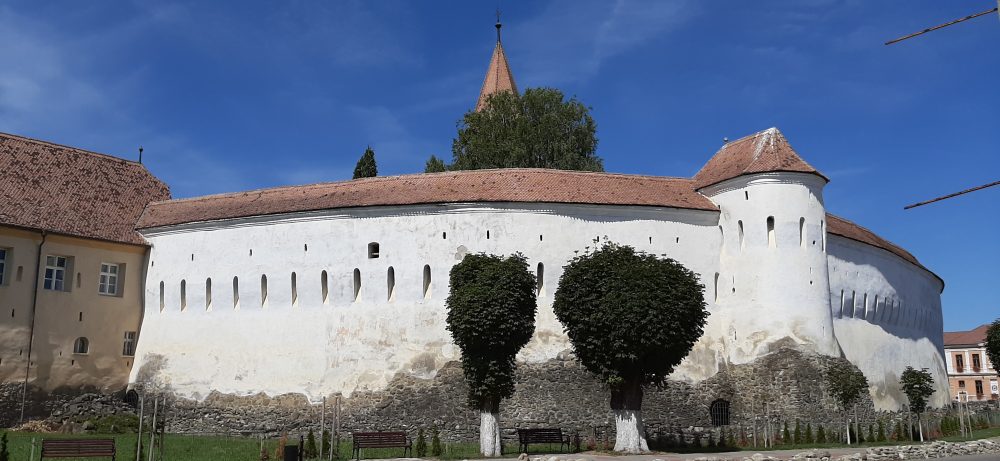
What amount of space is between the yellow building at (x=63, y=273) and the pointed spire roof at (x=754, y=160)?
920 inches

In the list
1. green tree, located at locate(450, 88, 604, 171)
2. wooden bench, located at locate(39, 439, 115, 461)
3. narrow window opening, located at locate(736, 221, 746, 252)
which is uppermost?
green tree, located at locate(450, 88, 604, 171)

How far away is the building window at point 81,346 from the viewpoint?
36.6 meters

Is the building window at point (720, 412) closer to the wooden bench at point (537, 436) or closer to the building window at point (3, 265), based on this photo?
the wooden bench at point (537, 436)

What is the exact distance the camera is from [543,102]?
52812mm

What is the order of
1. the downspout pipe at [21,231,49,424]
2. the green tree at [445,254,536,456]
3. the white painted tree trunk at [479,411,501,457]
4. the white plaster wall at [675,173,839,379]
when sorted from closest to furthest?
the white painted tree trunk at [479,411,501,457] < the green tree at [445,254,536,456] < the downspout pipe at [21,231,49,424] < the white plaster wall at [675,173,839,379]

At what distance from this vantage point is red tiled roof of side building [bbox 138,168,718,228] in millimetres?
34750

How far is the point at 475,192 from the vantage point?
34906mm

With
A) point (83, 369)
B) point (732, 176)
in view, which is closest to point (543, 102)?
point (732, 176)

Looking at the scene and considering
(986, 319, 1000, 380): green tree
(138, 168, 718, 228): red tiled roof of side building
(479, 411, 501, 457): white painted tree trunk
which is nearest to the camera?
(479, 411, 501, 457): white painted tree trunk

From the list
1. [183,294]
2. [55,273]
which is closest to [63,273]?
[55,273]

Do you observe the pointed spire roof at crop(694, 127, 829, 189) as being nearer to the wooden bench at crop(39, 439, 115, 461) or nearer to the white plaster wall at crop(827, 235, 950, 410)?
the white plaster wall at crop(827, 235, 950, 410)

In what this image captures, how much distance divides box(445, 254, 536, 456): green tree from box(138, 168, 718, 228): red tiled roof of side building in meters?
7.82

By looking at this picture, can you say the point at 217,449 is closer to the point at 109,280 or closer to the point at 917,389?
the point at 109,280

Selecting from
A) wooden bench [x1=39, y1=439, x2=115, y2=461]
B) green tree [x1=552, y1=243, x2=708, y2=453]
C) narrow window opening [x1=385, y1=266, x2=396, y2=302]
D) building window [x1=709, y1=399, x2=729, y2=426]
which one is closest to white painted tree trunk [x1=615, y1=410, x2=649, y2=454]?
green tree [x1=552, y1=243, x2=708, y2=453]
